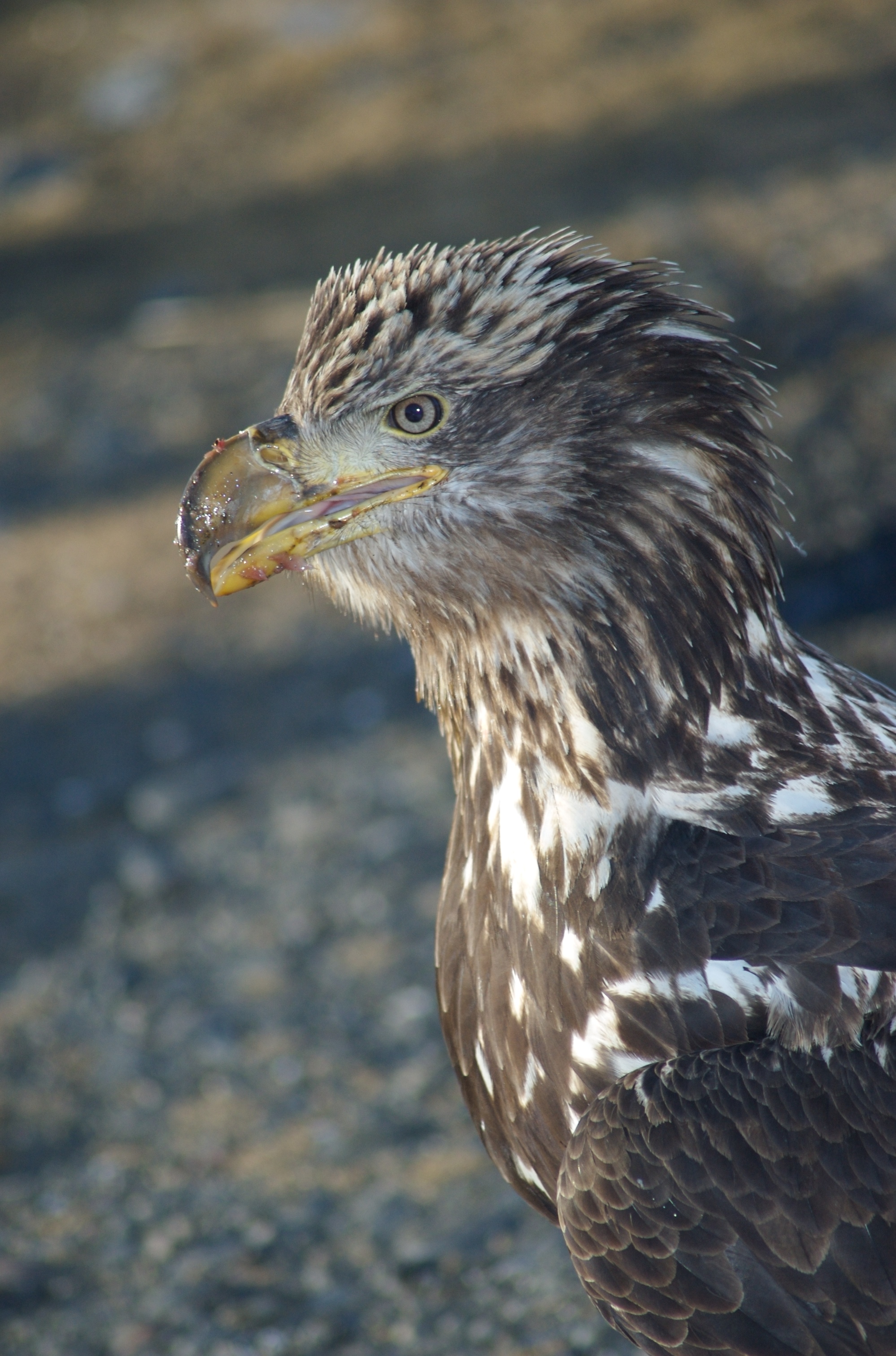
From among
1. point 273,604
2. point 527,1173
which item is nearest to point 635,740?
point 527,1173

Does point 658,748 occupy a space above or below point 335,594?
below

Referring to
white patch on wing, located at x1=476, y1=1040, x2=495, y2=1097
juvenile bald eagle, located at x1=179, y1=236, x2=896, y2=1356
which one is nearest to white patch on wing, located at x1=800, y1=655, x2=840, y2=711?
juvenile bald eagle, located at x1=179, y1=236, x2=896, y2=1356

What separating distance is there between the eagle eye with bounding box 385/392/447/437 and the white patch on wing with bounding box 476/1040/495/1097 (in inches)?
52.9

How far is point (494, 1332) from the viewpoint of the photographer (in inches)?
146

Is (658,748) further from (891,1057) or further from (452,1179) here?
(452,1179)

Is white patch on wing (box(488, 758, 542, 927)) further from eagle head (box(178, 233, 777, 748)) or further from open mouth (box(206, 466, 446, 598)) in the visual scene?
open mouth (box(206, 466, 446, 598))

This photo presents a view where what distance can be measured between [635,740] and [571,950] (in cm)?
44

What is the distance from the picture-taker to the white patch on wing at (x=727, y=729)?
A: 267 centimetres

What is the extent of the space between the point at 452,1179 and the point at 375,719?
220 cm

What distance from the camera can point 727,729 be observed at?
268 cm

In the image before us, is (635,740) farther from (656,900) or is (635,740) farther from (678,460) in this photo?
(678,460)

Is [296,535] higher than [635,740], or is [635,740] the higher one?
[296,535]

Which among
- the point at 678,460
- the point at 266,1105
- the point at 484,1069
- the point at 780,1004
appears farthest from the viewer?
the point at 266,1105

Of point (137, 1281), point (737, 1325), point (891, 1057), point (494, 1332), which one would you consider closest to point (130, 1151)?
point (137, 1281)
